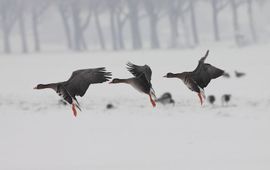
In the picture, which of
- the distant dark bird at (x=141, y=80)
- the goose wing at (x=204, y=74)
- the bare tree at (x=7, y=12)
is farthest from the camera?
the bare tree at (x=7, y=12)

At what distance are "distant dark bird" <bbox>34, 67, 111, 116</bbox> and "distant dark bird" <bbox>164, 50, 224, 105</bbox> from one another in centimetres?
74

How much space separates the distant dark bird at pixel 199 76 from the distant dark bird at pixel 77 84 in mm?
744

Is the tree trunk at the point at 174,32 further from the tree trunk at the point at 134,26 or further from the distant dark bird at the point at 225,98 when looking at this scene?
the distant dark bird at the point at 225,98

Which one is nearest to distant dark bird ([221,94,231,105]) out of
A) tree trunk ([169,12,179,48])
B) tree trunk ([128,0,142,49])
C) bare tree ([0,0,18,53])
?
tree trunk ([128,0,142,49])

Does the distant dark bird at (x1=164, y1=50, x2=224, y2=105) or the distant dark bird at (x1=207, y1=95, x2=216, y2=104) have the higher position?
the distant dark bird at (x1=164, y1=50, x2=224, y2=105)

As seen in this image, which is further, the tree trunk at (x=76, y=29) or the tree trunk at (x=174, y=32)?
the tree trunk at (x=174, y=32)

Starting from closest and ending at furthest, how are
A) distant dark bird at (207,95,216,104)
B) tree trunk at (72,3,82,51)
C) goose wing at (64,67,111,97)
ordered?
goose wing at (64,67,111,97), distant dark bird at (207,95,216,104), tree trunk at (72,3,82,51)

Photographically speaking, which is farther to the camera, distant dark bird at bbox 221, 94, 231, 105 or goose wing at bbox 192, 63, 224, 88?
distant dark bird at bbox 221, 94, 231, 105

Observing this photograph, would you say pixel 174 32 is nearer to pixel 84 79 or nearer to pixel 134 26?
pixel 134 26

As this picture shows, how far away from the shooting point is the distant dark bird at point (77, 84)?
22.7 ft

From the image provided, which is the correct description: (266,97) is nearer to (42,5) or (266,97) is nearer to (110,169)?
(110,169)

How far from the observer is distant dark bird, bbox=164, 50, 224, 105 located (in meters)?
7.05

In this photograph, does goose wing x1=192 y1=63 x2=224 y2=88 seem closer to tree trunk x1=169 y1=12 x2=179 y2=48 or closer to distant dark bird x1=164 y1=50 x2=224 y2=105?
distant dark bird x1=164 y1=50 x2=224 y2=105

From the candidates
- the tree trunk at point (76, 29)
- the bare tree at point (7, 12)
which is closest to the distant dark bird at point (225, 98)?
the tree trunk at point (76, 29)
